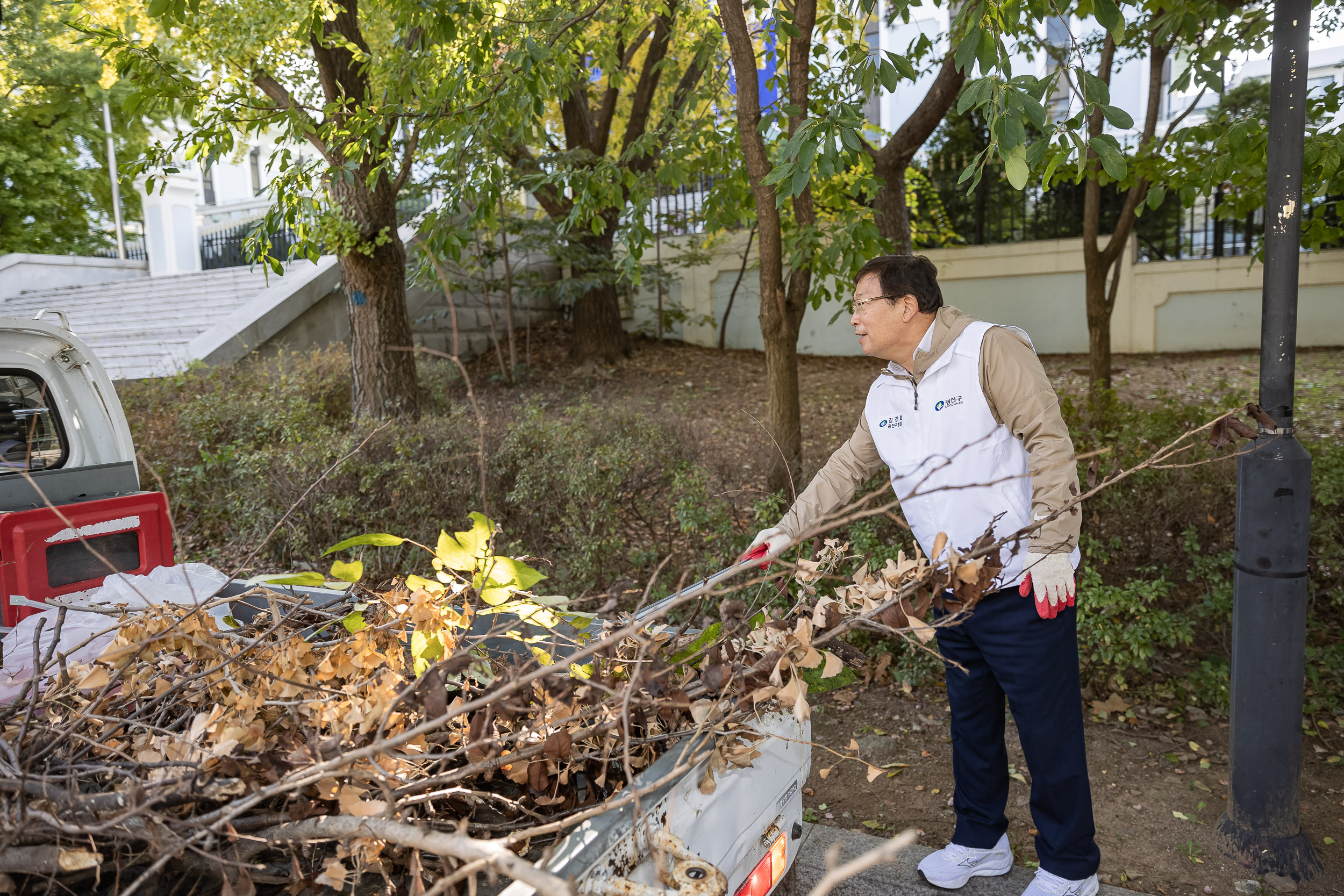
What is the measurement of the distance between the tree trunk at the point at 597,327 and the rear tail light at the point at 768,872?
11197mm

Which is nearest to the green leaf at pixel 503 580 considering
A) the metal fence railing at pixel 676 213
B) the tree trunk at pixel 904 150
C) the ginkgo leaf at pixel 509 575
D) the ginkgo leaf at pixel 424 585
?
the ginkgo leaf at pixel 509 575

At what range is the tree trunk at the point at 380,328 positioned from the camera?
356 inches

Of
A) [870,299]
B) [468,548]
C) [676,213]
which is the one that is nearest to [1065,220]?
[676,213]

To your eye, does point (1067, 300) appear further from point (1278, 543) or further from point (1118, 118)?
point (1118, 118)

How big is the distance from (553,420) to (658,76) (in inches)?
252

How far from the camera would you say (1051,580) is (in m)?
2.46

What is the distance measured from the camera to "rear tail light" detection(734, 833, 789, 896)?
2.10m

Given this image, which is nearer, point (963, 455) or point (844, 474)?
point (963, 455)

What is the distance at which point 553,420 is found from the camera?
6777 mm

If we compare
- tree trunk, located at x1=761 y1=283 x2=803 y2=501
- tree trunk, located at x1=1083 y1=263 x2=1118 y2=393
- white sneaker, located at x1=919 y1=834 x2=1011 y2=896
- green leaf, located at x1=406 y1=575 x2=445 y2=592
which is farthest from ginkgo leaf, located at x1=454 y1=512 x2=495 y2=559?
tree trunk, located at x1=1083 y1=263 x2=1118 y2=393

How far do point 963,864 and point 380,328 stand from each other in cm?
764

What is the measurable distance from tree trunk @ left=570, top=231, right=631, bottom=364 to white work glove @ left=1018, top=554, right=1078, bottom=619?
11.0 meters

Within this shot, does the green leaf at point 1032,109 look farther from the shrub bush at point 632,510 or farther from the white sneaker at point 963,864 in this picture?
the white sneaker at point 963,864

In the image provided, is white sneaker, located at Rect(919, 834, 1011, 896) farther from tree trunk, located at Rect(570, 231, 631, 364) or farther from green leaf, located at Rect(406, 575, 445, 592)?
tree trunk, located at Rect(570, 231, 631, 364)
